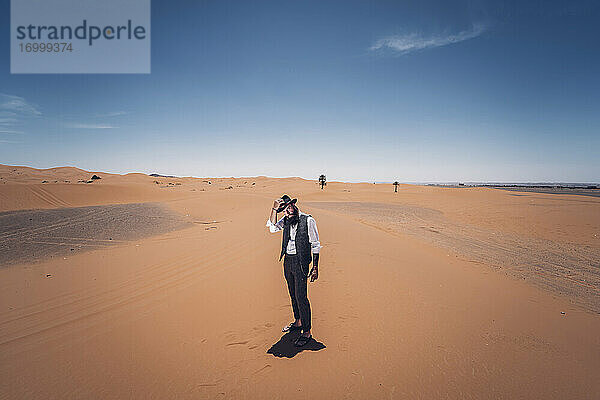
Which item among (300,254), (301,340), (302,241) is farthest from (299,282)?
Result: (301,340)

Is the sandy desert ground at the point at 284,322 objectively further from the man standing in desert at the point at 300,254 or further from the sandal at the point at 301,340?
the man standing in desert at the point at 300,254

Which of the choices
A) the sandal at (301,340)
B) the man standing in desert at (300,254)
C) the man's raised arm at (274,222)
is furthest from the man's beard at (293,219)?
the sandal at (301,340)

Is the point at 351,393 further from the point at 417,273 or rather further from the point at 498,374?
the point at 417,273

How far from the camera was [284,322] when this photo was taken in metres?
4.21

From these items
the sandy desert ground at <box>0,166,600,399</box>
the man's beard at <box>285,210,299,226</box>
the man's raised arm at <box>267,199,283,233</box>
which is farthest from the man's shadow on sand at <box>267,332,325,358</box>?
the man's beard at <box>285,210,299,226</box>

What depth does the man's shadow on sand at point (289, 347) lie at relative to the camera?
11.3ft

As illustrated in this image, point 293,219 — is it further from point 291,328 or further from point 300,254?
point 291,328

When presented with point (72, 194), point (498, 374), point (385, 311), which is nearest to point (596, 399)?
point (498, 374)

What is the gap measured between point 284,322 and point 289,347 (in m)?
0.65

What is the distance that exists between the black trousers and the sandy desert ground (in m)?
0.41

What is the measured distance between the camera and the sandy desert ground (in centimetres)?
298

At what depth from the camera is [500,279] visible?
20.8ft

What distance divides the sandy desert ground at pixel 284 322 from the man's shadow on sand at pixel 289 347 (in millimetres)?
25

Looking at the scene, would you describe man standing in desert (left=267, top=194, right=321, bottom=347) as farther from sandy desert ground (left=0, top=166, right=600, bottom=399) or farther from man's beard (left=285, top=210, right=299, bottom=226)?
sandy desert ground (left=0, top=166, right=600, bottom=399)
